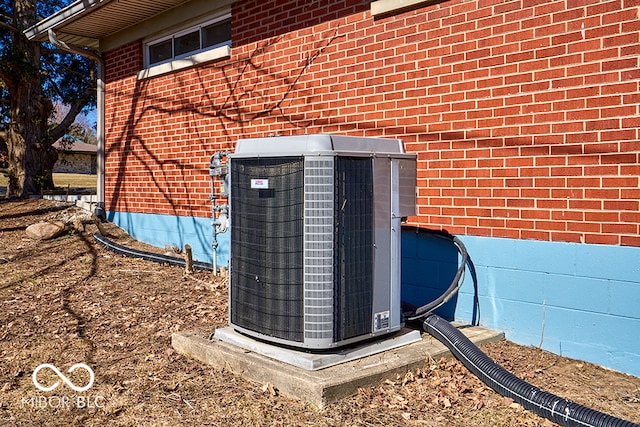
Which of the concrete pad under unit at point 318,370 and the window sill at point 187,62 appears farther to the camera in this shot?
the window sill at point 187,62

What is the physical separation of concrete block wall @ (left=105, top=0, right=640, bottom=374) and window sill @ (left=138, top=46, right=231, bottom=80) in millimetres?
618

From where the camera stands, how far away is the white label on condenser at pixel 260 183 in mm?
4125

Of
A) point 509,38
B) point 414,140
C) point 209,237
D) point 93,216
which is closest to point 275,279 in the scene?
point 414,140

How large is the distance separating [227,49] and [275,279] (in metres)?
4.60

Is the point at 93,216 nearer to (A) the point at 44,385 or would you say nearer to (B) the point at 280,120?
(B) the point at 280,120

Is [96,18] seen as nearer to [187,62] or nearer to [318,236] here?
[187,62]

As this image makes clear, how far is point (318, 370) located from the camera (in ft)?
13.0

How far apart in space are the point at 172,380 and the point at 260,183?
152 cm

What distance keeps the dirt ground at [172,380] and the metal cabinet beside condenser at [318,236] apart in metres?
0.46

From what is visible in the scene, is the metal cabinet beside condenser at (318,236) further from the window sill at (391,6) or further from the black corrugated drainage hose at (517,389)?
the window sill at (391,6)

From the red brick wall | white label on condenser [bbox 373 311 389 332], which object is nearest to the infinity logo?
white label on condenser [bbox 373 311 389 332]

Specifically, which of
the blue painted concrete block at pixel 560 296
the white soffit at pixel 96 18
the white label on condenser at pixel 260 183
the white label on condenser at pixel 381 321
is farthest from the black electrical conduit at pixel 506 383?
the white soffit at pixel 96 18

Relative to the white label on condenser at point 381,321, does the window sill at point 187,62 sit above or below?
above

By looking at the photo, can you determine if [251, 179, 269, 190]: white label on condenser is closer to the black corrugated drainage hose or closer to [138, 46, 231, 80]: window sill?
the black corrugated drainage hose
